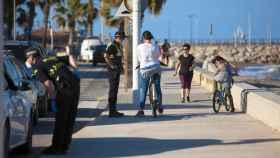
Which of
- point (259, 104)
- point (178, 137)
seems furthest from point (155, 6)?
point (178, 137)

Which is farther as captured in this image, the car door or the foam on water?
the foam on water

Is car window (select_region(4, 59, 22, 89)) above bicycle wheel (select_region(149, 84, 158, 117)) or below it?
above

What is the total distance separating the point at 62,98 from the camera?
12.4m

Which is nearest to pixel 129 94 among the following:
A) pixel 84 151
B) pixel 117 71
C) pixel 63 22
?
pixel 117 71

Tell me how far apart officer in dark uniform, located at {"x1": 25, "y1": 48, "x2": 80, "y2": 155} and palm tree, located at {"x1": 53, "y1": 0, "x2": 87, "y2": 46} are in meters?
76.5

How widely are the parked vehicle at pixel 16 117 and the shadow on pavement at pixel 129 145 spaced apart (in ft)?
2.48

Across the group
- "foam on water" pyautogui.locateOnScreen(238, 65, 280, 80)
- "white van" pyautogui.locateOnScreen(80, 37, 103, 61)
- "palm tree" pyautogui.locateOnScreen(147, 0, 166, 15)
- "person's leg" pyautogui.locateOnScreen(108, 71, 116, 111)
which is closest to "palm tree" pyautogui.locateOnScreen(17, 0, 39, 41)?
"white van" pyautogui.locateOnScreen(80, 37, 103, 61)

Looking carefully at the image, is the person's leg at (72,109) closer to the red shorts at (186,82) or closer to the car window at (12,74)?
the car window at (12,74)

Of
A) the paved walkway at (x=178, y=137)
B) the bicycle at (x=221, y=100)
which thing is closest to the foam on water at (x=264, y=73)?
the bicycle at (x=221, y=100)

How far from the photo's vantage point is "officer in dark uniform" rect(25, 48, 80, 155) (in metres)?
12.4

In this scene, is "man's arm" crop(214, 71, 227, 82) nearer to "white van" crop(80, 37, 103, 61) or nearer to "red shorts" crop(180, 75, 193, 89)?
"red shorts" crop(180, 75, 193, 89)

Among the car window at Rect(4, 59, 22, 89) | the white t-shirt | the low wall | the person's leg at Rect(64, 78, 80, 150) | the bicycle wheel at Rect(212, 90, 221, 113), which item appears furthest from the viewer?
→ the bicycle wheel at Rect(212, 90, 221, 113)

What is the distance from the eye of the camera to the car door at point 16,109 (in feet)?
37.8

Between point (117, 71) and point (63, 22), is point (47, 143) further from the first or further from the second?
point (63, 22)
